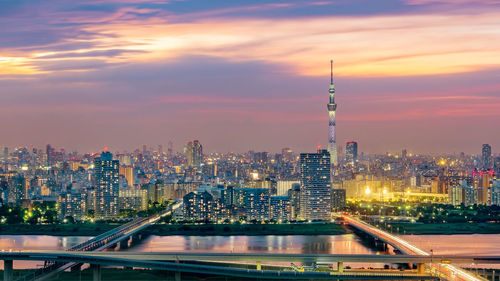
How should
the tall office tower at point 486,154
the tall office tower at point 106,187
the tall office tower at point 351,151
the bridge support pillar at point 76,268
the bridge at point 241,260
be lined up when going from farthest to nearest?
the tall office tower at point 351,151 → the tall office tower at point 486,154 → the tall office tower at point 106,187 → the bridge support pillar at point 76,268 → the bridge at point 241,260

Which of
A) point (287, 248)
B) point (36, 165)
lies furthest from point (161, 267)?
point (36, 165)

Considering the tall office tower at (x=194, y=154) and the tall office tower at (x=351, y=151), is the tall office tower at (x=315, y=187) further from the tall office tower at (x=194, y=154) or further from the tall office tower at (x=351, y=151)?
the tall office tower at (x=351, y=151)

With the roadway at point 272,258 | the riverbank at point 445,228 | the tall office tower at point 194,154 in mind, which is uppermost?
the tall office tower at point 194,154

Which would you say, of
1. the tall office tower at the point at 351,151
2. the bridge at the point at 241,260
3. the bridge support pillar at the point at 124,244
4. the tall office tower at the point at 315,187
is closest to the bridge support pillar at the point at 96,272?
the bridge at the point at 241,260

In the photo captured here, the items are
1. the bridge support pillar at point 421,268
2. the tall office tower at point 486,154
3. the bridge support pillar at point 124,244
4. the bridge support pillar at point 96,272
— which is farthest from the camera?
the tall office tower at point 486,154

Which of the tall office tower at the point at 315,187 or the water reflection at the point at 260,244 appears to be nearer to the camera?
the water reflection at the point at 260,244

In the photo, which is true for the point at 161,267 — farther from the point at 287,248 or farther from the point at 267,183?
the point at 267,183

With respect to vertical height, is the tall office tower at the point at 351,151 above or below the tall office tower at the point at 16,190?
above
